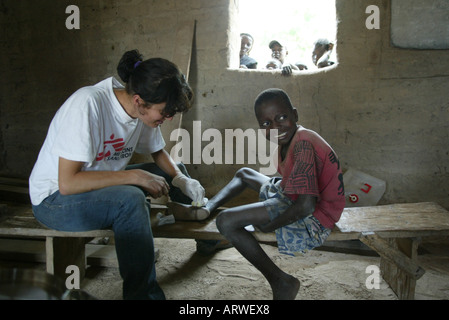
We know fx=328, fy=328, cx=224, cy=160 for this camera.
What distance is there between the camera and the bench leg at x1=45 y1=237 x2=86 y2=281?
1.86 metres

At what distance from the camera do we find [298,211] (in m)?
1.63

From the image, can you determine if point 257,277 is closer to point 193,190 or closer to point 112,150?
point 193,190

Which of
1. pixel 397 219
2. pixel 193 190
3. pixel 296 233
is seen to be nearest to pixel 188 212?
pixel 193 190

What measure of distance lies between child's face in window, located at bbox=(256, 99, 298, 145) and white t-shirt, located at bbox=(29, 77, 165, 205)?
28.7 inches

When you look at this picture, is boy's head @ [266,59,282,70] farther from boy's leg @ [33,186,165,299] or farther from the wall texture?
boy's leg @ [33,186,165,299]

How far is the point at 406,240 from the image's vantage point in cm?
192

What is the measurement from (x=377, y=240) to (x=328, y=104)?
4.96 feet

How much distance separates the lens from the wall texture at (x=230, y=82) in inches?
115

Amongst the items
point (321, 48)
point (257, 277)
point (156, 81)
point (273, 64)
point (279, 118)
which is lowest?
point (257, 277)

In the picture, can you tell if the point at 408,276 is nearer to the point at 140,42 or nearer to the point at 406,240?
the point at 406,240

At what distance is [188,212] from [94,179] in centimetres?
62

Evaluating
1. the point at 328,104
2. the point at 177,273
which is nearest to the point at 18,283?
the point at 177,273

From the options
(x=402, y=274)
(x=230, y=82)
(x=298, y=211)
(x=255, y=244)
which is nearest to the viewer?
(x=298, y=211)

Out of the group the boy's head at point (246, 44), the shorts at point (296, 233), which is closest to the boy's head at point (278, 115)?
the shorts at point (296, 233)
